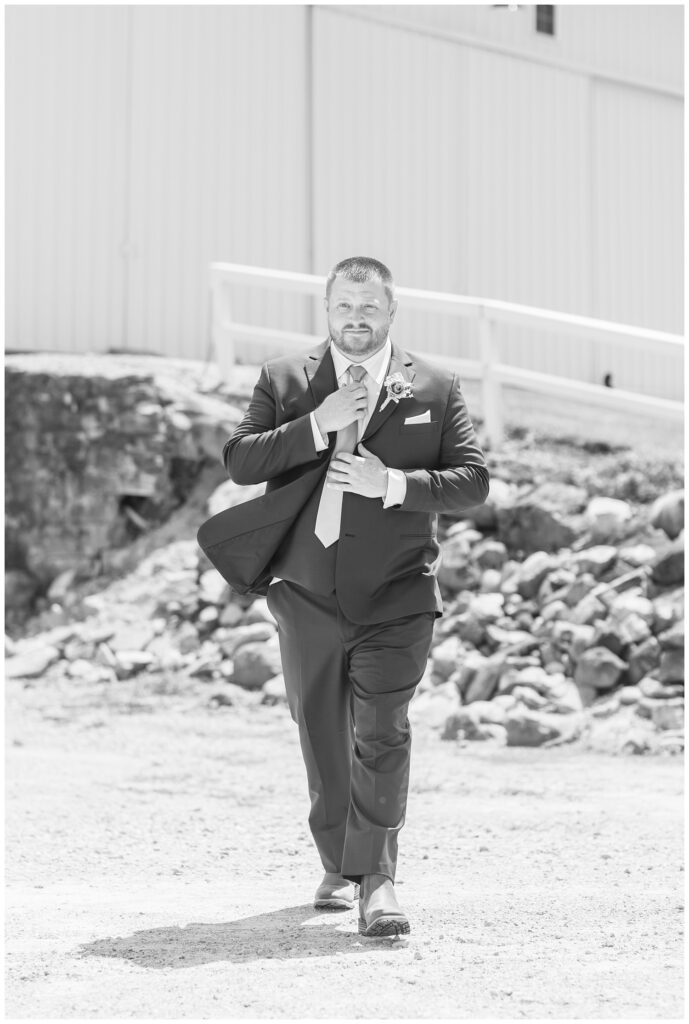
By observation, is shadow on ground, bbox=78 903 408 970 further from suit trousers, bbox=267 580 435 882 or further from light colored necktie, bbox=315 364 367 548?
light colored necktie, bbox=315 364 367 548

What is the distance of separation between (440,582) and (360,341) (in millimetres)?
5658

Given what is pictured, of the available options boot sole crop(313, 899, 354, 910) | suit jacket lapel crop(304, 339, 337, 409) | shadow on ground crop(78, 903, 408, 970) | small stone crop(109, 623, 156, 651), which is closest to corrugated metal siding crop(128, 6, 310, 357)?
small stone crop(109, 623, 156, 651)

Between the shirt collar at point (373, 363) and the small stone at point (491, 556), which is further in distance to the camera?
the small stone at point (491, 556)

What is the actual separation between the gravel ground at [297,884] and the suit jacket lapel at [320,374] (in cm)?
155

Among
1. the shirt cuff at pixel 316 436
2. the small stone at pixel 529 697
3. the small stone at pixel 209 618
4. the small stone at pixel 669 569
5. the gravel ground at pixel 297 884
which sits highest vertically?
the shirt cuff at pixel 316 436

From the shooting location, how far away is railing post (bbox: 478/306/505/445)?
11.1 metres

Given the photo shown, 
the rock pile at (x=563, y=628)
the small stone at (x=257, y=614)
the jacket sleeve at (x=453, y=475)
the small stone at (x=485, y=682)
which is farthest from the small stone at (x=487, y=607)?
the jacket sleeve at (x=453, y=475)

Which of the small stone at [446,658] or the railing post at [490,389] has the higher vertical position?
the railing post at [490,389]

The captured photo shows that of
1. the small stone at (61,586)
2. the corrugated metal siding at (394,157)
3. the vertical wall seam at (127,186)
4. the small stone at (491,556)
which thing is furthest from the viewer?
the corrugated metal siding at (394,157)

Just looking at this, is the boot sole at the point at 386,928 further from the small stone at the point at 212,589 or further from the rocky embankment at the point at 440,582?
the small stone at the point at 212,589

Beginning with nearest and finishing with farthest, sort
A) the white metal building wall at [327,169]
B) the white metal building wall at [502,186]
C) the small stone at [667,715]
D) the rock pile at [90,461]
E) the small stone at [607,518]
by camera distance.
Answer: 1. the small stone at [667,715]
2. the small stone at [607,518]
3. the rock pile at [90,461]
4. the white metal building wall at [327,169]
5. the white metal building wall at [502,186]

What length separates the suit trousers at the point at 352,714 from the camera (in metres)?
3.84

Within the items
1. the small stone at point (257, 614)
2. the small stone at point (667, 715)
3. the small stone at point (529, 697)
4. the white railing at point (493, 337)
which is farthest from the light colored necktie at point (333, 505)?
the white railing at point (493, 337)

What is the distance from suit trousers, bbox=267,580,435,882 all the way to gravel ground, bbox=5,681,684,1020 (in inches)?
10.2
